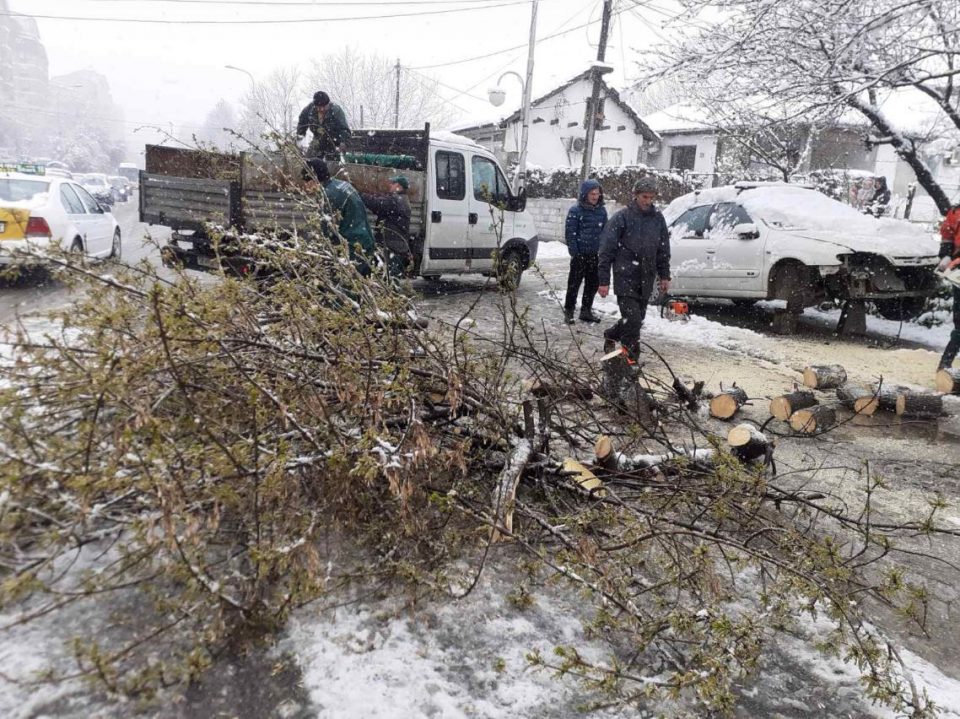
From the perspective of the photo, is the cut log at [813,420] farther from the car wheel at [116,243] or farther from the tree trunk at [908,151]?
the car wheel at [116,243]

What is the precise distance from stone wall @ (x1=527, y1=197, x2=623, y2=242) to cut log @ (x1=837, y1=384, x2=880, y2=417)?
15.7 metres

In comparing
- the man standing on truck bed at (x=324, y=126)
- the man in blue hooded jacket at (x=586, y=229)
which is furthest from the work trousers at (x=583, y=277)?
the man standing on truck bed at (x=324, y=126)

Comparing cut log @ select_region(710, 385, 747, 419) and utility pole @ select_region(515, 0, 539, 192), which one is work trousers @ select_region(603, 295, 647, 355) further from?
utility pole @ select_region(515, 0, 539, 192)

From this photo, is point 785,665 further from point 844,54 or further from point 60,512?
point 844,54

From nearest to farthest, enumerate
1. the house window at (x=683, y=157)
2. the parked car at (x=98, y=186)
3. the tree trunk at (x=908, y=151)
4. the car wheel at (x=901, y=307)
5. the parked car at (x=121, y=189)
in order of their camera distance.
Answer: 1. the car wheel at (x=901, y=307)
2. the tree trunk at (x=908, y=151)
3. the parked car at (x=98, y=186)
4. the house window at (x=683, y=157)
5. the parked car at (x=121, y=189)

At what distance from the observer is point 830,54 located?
8242 millimetres

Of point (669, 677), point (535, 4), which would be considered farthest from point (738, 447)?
point (535, 4)

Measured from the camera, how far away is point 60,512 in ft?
7.27

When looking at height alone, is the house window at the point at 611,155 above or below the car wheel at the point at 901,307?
above

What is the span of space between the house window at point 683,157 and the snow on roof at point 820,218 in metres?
25.4

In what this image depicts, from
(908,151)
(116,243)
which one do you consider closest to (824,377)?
(908,151)

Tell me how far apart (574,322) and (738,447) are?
14.7 ft

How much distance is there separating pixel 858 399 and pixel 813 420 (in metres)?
0.79

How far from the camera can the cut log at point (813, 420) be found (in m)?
4.53
